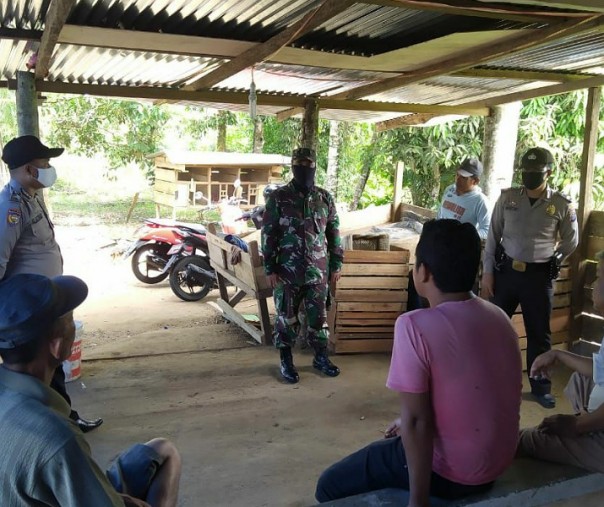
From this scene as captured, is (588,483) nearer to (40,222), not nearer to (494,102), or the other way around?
(40,222)

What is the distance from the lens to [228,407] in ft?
13.9

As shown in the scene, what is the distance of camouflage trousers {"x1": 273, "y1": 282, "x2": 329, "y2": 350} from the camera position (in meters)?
4.68

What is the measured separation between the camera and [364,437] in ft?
12.6

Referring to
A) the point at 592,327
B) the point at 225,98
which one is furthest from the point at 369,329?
the point at 225,98

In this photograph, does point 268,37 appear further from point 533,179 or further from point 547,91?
point 547,91

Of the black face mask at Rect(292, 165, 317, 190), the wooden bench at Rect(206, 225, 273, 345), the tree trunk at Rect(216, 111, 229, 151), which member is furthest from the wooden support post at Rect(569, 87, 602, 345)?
the tree trunk at Rect(216, 111, 229, 151)

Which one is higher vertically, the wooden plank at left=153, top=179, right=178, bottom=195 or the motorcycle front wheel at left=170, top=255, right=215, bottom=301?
the wooden plank at left=153, top=179, right=178, bottom=195

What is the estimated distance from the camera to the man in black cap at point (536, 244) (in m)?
4.30

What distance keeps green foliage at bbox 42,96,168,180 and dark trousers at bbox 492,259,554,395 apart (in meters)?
11.7

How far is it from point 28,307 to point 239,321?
16.2ft

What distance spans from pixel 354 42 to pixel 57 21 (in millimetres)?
2223

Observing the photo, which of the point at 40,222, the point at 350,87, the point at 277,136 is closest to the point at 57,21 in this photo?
the point at 40,222

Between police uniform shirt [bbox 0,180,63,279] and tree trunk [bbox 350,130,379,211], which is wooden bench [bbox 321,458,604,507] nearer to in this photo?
police uniform shirt [bbox 0,180,63,279]

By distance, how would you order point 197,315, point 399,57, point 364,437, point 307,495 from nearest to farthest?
1. point 307,495
2. point 364,437
3. point 399,57
4. point 197,315
